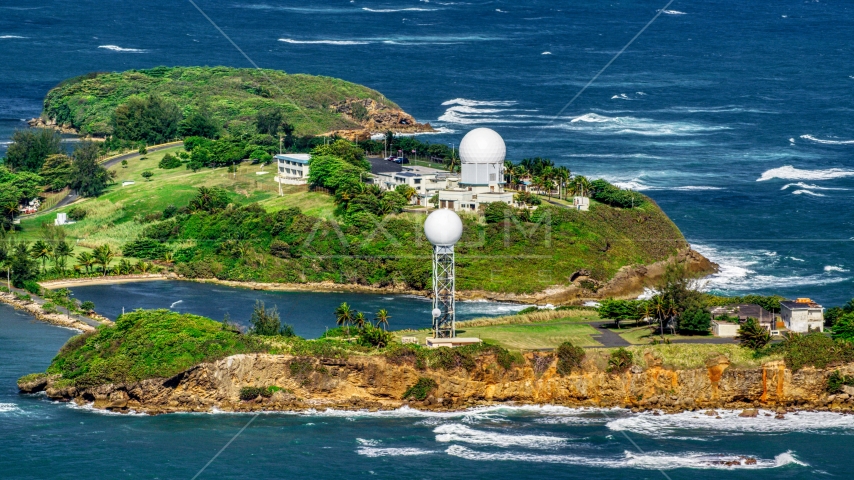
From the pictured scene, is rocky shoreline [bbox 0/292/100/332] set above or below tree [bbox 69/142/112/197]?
below

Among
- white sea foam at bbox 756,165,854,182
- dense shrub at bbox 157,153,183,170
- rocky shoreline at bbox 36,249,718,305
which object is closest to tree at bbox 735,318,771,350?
rocky shoreline at bbox 36,249,718,305

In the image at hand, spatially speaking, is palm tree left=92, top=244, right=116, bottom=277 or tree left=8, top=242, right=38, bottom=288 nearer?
tree left=8, top=242, right=38, bottom=288

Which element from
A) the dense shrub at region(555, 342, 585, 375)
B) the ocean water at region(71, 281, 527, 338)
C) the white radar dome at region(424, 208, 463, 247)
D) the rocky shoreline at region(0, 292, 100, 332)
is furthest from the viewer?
the ocean water at region(71, 281, 527, 338)

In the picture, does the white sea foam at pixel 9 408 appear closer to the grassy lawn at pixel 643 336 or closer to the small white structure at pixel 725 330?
the grassy lawn at pixel 643 336

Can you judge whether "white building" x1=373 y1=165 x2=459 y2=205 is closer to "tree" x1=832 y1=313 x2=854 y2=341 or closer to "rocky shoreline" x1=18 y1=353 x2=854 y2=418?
"rocky shoreline" x1=18 y1=353 x2=854 y2=418

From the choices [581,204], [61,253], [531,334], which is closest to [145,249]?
[61,253]

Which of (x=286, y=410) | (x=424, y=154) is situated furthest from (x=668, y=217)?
(x=286, y=410)

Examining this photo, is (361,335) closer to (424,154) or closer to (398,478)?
(398,478)

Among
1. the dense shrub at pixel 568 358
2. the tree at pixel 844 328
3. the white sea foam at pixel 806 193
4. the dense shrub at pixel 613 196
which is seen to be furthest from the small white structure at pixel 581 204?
the dense shrub at pixel 568 358
